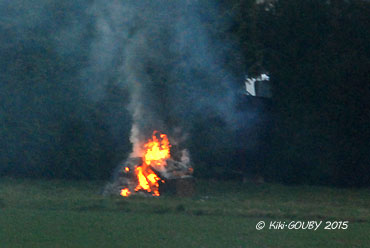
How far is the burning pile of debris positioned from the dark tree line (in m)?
1.22

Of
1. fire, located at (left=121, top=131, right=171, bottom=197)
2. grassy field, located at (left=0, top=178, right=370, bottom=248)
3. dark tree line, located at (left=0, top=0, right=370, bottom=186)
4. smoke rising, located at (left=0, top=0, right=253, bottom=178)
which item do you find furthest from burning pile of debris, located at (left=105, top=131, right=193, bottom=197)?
dark tree line, located at (left=0, top=0, right=370, bottom=186)

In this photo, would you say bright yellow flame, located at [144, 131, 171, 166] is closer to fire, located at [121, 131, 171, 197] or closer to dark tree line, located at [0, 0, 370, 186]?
fire, located at [121, 131, 171, 197]

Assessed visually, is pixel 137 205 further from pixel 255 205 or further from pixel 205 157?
pixel 205 157

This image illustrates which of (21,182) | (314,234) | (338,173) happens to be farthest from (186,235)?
(338,173)

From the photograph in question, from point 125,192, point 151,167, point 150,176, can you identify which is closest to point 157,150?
point 151,167

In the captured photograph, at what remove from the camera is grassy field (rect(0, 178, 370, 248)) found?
8367mm

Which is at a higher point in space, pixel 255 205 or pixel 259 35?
pixel 259 35

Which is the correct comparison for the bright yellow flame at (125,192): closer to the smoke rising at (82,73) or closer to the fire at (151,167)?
the fire at (151,167)

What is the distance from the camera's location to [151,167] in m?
14.0

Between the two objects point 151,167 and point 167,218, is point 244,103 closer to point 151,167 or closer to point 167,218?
point 151,167

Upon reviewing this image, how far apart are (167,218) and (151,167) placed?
4.01 meters

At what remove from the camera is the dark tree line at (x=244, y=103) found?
1490 centimetres

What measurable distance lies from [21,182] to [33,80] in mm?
2497

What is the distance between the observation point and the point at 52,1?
48.9ft
